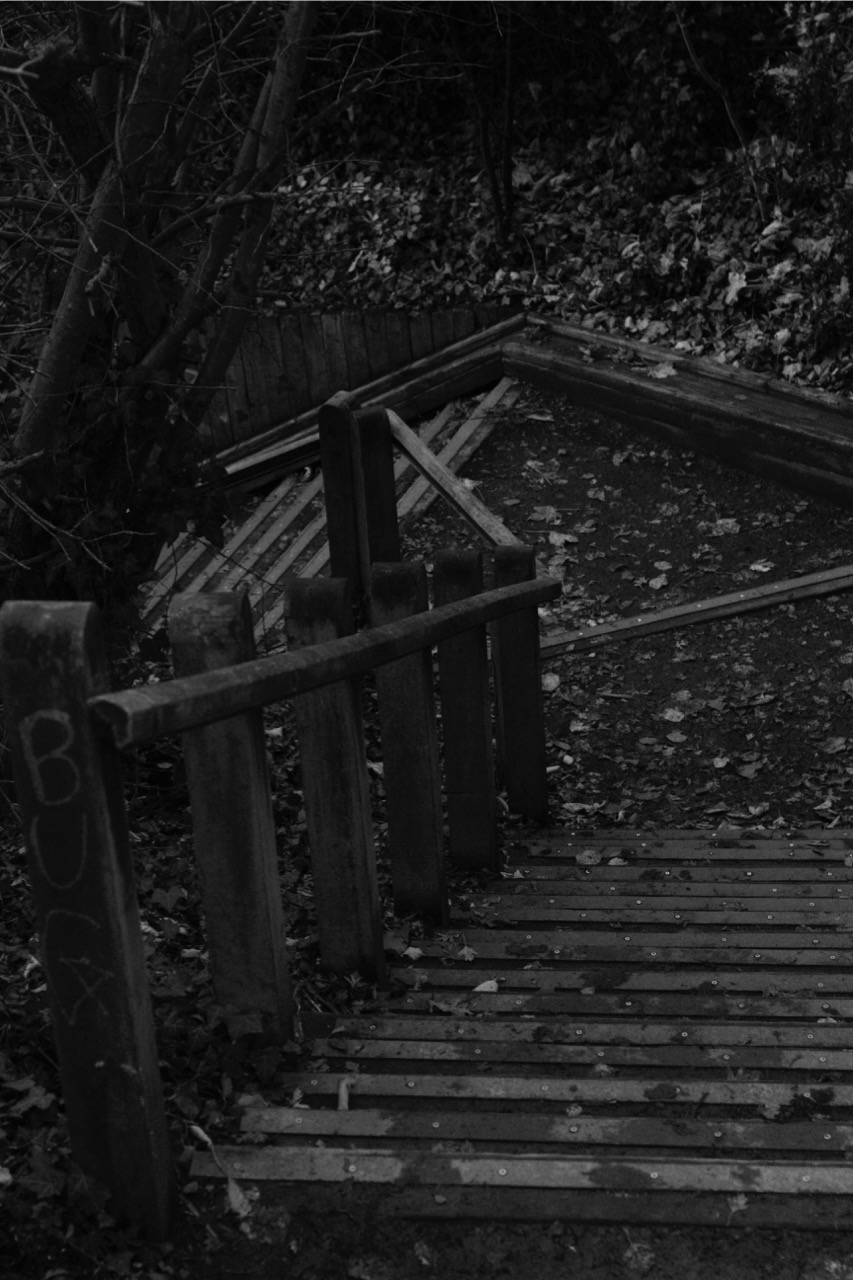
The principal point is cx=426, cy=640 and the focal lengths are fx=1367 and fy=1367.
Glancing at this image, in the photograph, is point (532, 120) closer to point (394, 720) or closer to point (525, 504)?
point (525, 504)

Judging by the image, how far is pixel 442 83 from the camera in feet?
37.9

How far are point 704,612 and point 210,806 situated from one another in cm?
488

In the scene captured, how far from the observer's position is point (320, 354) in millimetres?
10453

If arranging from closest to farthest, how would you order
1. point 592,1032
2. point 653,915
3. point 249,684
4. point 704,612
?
point 249,684 < point 592,1032 < point 653,915 < point 704,612

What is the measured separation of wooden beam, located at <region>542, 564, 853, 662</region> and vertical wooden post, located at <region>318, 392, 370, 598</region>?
48.8 inches

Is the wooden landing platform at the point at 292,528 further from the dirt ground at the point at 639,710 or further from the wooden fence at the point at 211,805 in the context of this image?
the wooden fence at the point at 211,805

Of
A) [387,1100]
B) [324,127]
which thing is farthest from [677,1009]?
[324,127]

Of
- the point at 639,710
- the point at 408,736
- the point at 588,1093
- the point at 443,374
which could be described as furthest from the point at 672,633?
the point at 588,1093

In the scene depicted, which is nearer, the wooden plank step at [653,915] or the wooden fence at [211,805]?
the wooden fence at [211,805]

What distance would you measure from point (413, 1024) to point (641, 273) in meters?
7.57

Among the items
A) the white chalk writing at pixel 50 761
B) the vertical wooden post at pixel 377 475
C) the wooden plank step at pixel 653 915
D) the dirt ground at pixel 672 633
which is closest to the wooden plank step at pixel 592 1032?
the wooden plank step at pixel 653 915

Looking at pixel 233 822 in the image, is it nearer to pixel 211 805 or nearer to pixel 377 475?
pixel 211 805

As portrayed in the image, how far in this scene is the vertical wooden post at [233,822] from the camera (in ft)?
8.32

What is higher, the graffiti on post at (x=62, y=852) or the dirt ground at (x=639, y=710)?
the graffiti on post at (x=62, y=852)
